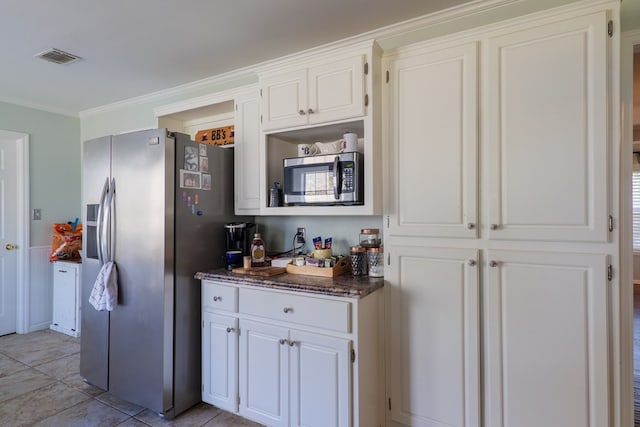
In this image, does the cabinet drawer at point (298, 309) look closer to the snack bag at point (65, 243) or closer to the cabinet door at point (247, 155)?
the cabinet door at point (247, 155)

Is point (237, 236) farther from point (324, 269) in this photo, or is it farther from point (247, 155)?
point (324, 269)

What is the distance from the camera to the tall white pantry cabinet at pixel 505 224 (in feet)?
5.19

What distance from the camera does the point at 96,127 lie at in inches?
162

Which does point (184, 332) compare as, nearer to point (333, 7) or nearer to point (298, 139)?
point (298, 139)

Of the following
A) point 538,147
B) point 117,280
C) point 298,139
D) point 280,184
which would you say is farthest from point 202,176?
point 538,147

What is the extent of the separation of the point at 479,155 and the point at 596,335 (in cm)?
98

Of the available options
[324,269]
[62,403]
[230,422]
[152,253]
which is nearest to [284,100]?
[324,269]

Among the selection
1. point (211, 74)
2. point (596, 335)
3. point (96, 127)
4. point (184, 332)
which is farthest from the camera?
point (96, 127)

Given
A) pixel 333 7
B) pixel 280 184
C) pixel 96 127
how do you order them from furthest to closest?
pixel 96 127
pixel 280 184
pixel 333 7

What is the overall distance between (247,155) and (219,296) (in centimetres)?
101

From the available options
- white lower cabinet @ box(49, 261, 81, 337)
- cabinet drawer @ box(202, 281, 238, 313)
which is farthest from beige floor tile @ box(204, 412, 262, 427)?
white lower cabinet @ box(49, 261, 81, 337)

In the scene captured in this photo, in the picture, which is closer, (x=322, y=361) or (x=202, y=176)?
(x=322, y=361)

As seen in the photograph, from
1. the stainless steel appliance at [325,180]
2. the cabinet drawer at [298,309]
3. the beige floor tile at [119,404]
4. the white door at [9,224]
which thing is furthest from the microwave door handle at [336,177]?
the white door at [9,224]

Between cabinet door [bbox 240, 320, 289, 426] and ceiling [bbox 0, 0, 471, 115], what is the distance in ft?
6.00
